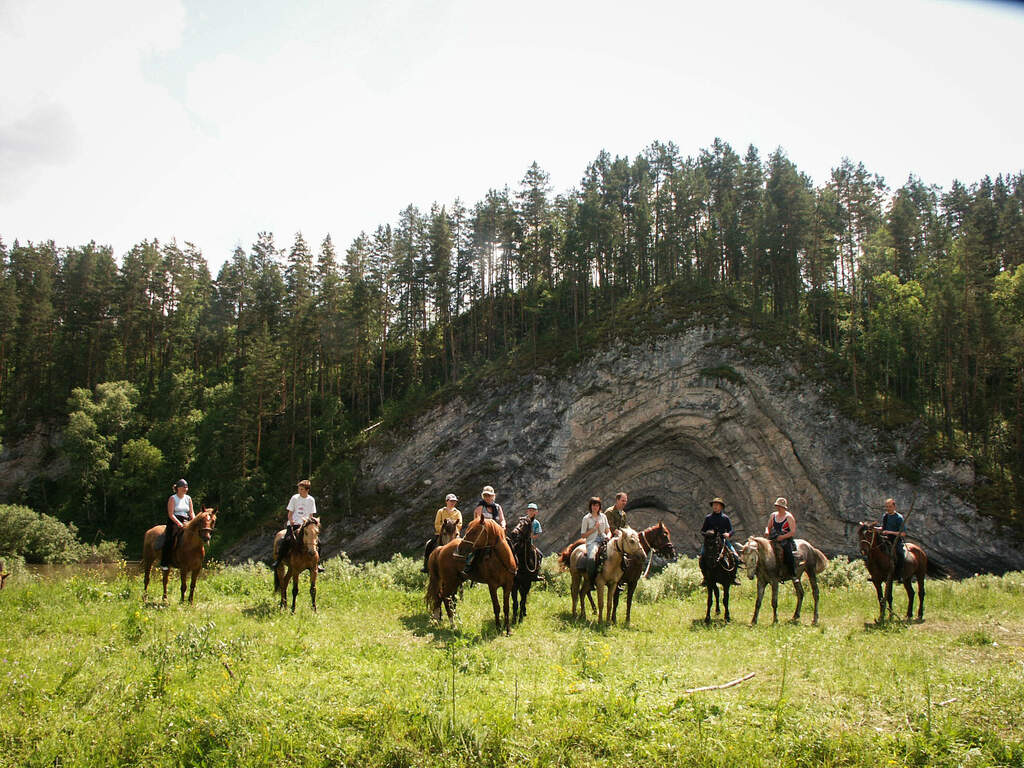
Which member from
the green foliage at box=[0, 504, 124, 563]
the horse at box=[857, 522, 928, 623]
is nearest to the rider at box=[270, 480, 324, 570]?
the horse at box=[857, 522, 928, 623]

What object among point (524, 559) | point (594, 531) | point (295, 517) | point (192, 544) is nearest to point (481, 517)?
point (524, 559)

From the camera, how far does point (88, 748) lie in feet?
19.5

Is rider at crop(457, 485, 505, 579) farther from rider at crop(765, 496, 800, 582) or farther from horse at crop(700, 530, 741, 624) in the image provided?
rider at crop(765, 496, 800, 582)

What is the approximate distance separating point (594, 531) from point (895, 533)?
7379mm

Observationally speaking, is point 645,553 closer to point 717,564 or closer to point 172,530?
point 717,564

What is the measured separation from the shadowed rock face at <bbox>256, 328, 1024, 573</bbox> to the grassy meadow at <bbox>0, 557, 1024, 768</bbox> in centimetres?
2701

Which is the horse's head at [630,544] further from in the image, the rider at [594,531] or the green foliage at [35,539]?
the green foliage at [35,539]

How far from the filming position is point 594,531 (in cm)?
1393

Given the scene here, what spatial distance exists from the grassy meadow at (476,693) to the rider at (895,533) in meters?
2.17

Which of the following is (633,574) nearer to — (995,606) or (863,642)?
(863,642)

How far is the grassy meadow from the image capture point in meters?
5.86

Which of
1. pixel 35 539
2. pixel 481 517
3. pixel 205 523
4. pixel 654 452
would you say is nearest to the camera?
pixel 481 517

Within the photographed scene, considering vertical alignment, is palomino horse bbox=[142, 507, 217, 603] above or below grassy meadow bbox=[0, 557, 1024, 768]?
above

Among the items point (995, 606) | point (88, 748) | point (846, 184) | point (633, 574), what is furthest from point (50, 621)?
point (846, 184)
